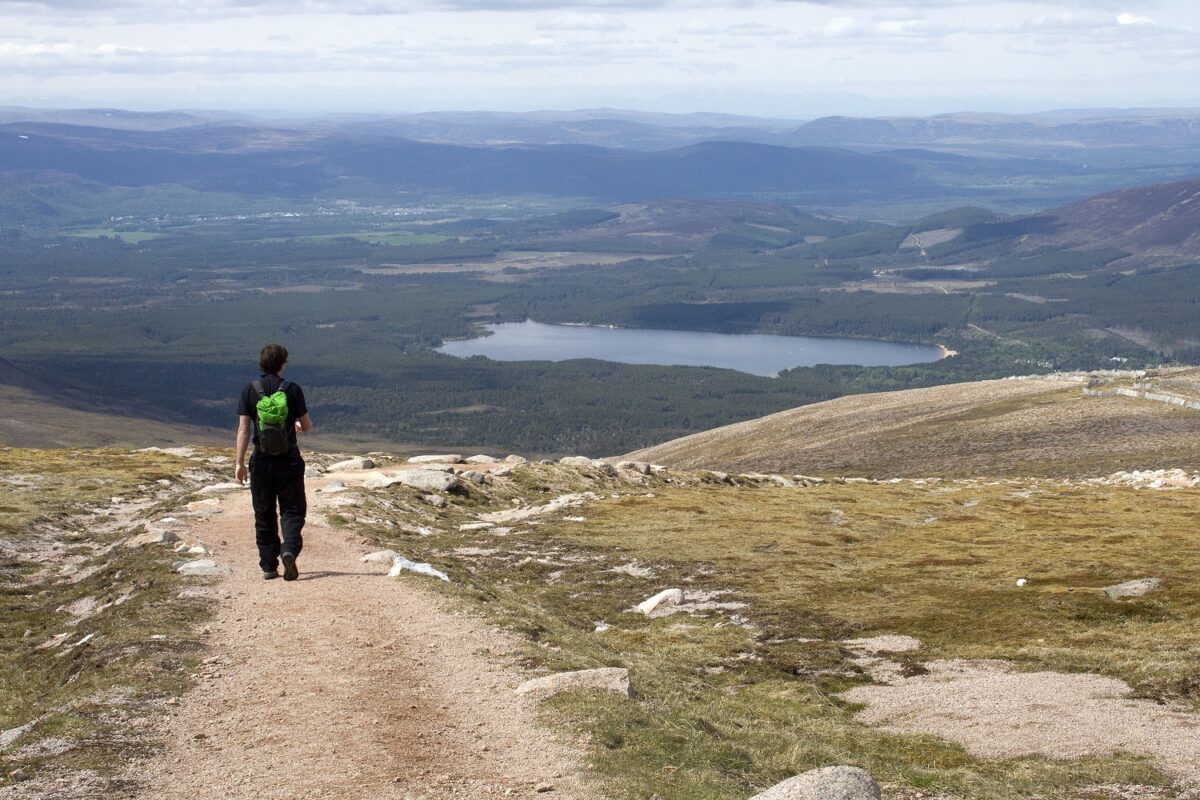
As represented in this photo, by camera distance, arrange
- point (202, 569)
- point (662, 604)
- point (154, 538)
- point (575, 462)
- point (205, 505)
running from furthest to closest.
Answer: point (575, 462)
point (205, 505)
point (154, 538)
point (662, 604)
point (202, 569)

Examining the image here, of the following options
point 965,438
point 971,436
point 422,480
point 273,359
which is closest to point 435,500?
point 422,480

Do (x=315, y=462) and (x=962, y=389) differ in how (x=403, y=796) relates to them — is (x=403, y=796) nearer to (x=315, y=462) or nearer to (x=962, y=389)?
(x=315, y=462)

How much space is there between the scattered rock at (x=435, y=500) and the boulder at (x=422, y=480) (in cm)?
69

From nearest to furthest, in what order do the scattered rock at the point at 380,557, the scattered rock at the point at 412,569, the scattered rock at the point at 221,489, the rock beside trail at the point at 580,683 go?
the rock beside trail at the point at 580,683 → the scattered rock at the point at 412,569 → the scattered rock at the point at 380,557 → the scattered rock at the point at 221,489

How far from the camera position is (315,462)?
208 ft

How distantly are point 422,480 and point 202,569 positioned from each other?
22.1m

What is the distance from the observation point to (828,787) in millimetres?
16078

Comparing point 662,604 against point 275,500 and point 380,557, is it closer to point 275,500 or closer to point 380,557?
point 380,557

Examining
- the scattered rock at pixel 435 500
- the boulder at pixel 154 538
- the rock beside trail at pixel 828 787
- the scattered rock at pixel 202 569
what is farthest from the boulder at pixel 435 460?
the rock beside trail at pixel 828 787

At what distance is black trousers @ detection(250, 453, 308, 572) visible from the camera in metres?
27.2

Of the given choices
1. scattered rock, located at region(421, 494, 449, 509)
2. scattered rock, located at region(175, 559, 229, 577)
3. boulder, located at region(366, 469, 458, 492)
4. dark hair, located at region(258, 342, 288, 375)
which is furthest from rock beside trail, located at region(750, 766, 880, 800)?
boulder, located at region(366, 469, 458, 492)

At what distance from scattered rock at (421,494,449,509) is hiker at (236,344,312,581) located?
2036 cm

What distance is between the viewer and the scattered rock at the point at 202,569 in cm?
2956

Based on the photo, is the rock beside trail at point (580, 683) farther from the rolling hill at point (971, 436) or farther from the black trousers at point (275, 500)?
the rolling hill at point (971, 436)
